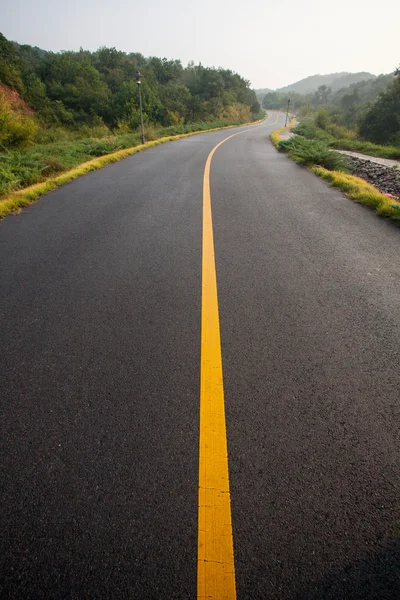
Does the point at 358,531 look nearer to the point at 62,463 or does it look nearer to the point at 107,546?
the point at 107,546

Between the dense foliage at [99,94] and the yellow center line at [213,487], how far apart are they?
27125 mm

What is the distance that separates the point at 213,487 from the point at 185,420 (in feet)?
1.32

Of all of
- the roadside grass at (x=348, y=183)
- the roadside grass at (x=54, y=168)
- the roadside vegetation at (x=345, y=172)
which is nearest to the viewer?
the roadside grass at (x=348, y=183)

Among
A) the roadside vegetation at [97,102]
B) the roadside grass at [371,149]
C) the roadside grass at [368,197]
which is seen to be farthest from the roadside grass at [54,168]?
the roadside grass at [371,149]

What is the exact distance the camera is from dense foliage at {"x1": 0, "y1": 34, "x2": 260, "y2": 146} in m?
31.4

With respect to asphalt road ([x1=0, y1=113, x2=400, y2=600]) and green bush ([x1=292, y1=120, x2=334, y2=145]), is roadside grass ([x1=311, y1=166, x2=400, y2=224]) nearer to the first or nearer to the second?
asphalt road ([x1=0, y1=113, x2=400, y2=600])

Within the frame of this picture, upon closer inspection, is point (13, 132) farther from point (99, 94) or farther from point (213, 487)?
point (99, 94)

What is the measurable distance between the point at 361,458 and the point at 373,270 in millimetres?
2589

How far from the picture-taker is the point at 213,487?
1.43 meters

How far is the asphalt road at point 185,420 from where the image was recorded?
47.0 inches

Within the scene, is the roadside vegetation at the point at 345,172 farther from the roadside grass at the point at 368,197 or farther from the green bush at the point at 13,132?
the green bush at the point at 13,132

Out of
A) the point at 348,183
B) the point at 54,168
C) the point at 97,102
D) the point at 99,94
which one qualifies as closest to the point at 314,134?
the point at 348,183

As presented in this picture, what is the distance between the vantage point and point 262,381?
1.99m

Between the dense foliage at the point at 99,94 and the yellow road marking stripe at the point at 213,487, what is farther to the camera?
the dense foliage at the point at 99,94
